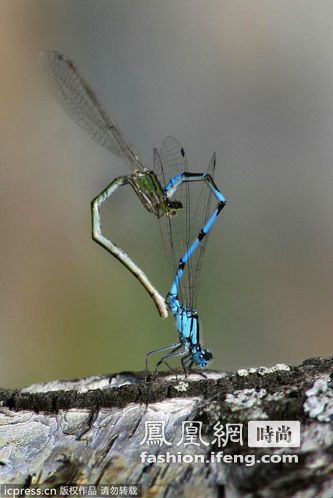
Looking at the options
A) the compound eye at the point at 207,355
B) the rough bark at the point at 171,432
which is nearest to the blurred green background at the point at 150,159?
the compound eye at the point at 207,355

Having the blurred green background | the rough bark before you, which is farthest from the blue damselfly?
the blurred green background

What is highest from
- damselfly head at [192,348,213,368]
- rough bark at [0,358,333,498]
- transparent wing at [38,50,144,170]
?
transparent wing at [38,50,144,170]

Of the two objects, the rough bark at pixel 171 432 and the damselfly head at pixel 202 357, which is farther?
the damselfly head at pixel 202 357

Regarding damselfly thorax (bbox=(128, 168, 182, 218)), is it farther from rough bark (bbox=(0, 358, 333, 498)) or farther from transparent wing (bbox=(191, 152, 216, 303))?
rough bark (bbox=(0, 358, 333, 498))

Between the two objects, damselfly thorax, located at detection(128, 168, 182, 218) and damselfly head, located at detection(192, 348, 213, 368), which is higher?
damselfly thorax, located at detection(128, 168, 182, 218)

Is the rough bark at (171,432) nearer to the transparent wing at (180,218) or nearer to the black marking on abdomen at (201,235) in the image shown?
the transparent wing at (180,218)

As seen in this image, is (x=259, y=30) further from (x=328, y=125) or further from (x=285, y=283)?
(x=285, y=283)
